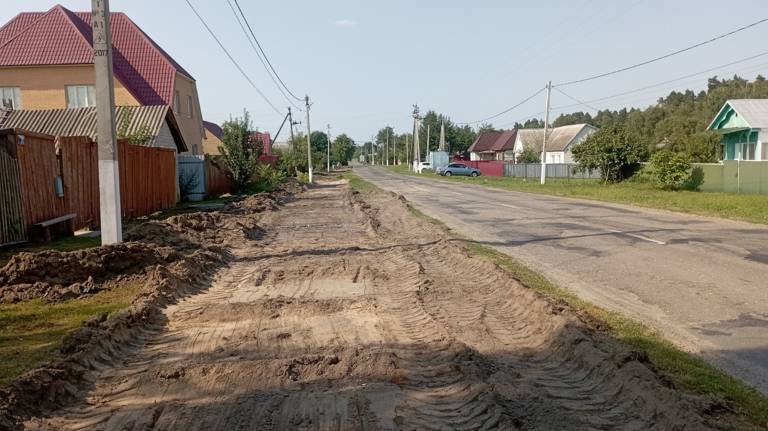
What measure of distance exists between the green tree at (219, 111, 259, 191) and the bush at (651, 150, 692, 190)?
21417 millimetres

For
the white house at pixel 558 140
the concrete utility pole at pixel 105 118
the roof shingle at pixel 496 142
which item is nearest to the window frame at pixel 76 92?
the concrete utility pole at pixel 105 118

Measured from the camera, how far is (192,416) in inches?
171

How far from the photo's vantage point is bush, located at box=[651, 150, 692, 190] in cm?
3077

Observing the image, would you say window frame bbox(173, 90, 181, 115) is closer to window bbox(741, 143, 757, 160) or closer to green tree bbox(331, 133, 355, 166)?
window bbox(741, 143, 757, 160)

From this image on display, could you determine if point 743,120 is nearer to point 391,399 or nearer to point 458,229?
point 458,229

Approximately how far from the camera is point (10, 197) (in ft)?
38.0

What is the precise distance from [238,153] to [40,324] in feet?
95.0

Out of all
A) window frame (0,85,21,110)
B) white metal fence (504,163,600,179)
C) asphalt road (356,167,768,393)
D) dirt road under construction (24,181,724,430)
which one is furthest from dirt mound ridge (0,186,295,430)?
white metal fence (504,163,600,179)

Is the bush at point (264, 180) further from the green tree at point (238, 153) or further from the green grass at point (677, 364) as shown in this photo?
the green grass at point (677, 364)

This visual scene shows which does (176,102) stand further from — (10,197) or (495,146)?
(495,146)

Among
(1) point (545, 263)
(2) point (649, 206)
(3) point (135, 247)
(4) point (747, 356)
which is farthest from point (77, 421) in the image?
(2) point (649, 206)

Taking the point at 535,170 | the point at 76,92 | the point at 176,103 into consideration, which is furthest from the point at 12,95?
the point at 535,170

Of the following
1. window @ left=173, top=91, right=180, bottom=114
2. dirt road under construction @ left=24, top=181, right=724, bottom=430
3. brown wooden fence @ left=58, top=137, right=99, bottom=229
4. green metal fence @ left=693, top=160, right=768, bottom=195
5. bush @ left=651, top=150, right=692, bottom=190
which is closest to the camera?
dirt road under construction @ left=24, top=181, right=724, bottom=430

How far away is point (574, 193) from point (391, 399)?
28.9 m
